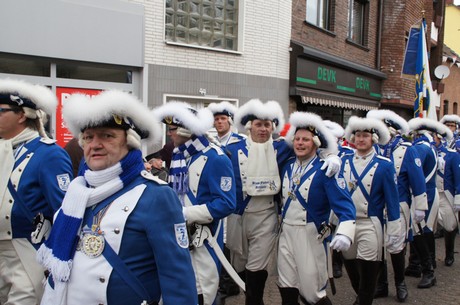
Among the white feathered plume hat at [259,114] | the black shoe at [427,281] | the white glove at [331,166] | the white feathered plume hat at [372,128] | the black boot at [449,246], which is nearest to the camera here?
the white glove at [331,166]

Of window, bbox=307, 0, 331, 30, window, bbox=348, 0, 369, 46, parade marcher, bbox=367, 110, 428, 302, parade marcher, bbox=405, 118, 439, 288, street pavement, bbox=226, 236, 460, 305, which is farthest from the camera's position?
window, bbox=348, 0, 369, 46

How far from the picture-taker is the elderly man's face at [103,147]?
7.81 feet

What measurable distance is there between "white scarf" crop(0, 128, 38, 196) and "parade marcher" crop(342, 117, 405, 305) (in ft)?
11.2

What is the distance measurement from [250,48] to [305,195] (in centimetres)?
825

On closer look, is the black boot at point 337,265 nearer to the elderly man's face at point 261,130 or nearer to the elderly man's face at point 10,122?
the elderly man's face at point 261,130

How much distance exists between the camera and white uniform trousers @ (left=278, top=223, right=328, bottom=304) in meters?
4.49

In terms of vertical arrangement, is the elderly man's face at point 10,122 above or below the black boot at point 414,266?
above

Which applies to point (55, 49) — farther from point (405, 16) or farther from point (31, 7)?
point (405, 16)

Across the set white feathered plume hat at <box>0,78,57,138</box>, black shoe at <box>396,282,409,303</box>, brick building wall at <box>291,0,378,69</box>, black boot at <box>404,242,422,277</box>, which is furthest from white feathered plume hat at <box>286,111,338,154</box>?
brick building wall at <box>291,0,378,69</box>

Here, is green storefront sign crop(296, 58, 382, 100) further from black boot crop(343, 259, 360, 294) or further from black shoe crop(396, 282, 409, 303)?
black boot crop(343, 259, 360, 294)

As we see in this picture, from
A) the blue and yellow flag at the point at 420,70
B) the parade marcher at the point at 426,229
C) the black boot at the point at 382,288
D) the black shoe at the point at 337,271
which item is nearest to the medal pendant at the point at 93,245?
the black boot at the point at 382,288

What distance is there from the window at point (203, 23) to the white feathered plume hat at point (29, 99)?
7270 millimetres

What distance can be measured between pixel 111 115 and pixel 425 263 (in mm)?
5846

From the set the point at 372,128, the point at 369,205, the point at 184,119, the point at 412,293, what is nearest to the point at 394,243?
the point at 369,205
